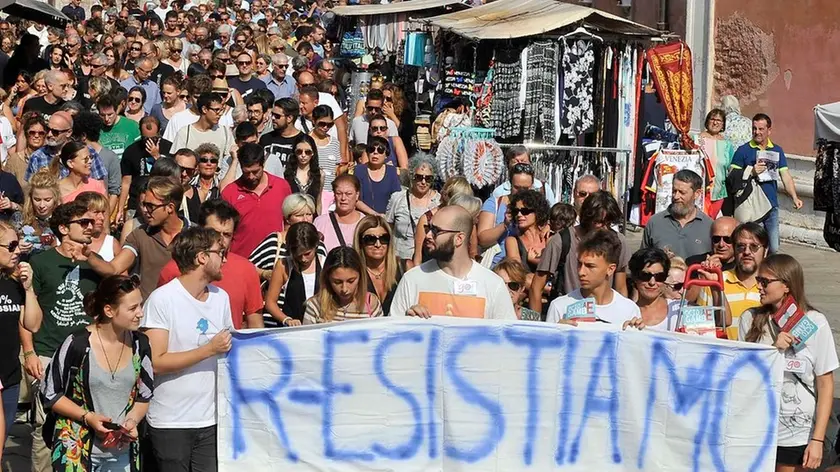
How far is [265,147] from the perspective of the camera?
12164 millimetres

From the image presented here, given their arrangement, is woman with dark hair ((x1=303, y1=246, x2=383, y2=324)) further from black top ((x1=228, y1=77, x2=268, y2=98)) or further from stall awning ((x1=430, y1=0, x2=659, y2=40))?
black top ((x1=228, y1=77, x2=268, y2=98))

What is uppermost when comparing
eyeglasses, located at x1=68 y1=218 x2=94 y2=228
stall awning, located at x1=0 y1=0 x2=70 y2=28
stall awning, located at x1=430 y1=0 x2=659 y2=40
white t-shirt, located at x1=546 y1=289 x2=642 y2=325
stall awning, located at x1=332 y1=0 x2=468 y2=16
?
stall awning, located at x1=332 y1=0 x2=468 y2=16

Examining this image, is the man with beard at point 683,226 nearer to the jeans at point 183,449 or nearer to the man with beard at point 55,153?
the jeans at point 183,449

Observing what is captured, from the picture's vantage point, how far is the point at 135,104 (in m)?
14.2

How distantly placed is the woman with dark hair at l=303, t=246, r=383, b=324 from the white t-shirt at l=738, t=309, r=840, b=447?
2.13 m

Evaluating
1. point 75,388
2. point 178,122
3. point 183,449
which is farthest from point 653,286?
point 178,122

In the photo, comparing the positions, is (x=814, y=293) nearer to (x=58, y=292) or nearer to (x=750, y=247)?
(x=750, y=247)

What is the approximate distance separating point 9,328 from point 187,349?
1.01 m

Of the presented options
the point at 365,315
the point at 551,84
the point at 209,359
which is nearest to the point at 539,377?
the point at 365,315

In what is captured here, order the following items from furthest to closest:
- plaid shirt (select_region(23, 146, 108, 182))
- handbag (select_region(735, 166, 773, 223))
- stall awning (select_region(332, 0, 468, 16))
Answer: stall awning (select_region(332, 0, 468, 16)) < handbag (select_region(735, 166, 773, 223)) < plaid shirt (select_region(23, 146, 108, 182))

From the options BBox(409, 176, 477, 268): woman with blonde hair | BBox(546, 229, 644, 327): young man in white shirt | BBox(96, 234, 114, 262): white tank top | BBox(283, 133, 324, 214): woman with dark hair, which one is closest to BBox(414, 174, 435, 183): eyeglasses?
BBox(409, 176, 477, 268): woman with blonde hair

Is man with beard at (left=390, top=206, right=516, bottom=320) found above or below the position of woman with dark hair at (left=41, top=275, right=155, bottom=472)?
above

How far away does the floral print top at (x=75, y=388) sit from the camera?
21.6 ft

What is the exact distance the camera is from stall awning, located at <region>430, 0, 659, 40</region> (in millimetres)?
15672
